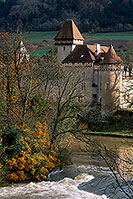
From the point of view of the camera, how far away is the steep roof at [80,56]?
4028 centimetres

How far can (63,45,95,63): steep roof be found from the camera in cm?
4028

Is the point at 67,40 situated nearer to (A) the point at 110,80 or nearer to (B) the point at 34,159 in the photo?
(A) the point at 110,80

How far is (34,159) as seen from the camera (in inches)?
686

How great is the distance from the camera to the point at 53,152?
18.9 meters

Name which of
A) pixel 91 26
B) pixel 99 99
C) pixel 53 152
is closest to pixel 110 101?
pixel 99 99

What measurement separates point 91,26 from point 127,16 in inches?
315

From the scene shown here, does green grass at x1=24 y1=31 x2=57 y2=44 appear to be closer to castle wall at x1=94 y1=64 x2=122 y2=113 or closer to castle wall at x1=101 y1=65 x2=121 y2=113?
castle wall at x1=94 y1=64 x2=122 y2=113

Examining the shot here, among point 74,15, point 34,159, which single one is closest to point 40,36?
point 74,15

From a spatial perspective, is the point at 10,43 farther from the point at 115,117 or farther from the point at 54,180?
the point at 115,117

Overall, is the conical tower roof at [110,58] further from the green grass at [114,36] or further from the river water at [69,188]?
the green grass at [114,36]

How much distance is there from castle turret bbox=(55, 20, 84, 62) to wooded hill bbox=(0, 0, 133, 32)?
30.8m

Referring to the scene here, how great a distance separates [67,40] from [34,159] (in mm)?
28865

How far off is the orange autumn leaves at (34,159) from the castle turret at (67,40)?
2612cm

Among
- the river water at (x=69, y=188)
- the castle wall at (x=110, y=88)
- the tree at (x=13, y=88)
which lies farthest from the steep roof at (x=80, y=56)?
the river water at (x=69, y=188)
